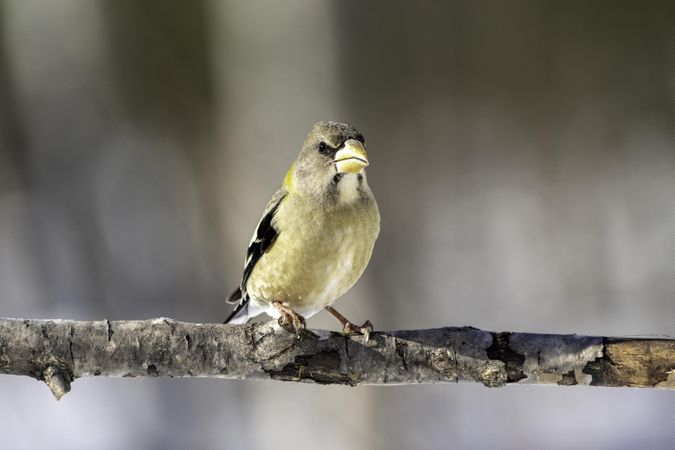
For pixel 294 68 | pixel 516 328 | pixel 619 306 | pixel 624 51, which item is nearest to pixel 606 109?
pixel 624 51

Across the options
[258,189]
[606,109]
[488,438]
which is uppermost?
[606,109]

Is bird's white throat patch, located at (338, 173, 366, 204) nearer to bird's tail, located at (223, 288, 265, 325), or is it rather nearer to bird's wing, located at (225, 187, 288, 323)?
bird's wing, located at (225, 187, 288, 323)

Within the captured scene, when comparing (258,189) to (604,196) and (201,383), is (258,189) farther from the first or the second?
(604,196)

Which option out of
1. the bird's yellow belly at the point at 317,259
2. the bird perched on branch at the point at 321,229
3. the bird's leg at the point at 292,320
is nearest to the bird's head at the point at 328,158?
the bird perched on branch at the point at 321,229

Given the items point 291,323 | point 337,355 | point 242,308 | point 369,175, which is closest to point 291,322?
point 291,323

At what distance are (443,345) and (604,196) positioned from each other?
2554 mm

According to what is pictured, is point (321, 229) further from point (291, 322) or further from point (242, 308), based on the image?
point (242, 308)

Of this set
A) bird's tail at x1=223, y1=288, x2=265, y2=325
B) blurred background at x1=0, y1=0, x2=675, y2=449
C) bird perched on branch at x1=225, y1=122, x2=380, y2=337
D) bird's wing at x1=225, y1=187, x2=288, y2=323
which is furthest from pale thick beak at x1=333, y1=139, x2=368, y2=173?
blurred background at x1=0, y1=0, x2=675, y2=449

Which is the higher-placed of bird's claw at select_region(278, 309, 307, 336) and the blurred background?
the blurred background

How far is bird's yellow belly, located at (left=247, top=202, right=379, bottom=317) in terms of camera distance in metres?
2.10

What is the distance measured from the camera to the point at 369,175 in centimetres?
397

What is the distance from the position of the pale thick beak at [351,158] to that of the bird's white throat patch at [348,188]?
0.05 meters

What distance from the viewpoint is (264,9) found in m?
4.20

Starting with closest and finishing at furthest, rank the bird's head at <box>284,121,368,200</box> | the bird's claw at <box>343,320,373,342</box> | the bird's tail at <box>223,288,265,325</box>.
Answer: the bird's claw at <box>343,320,373,342</box> → the bird's head at <box>284,121,368,200</box> → the bird's tail at <box>223,288,265,325</box>
